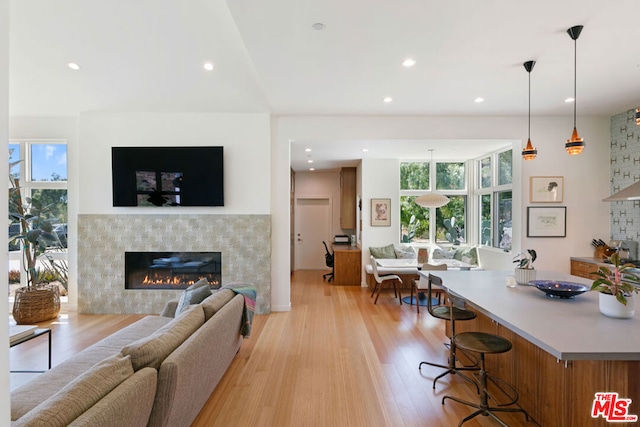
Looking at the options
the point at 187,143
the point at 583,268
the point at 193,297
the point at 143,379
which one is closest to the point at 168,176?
the point at 187,143

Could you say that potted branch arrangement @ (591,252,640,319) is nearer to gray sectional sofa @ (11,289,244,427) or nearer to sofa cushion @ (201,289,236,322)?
gray sectional sofa @ (11,289,244,427)

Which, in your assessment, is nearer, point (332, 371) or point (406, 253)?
point (332, 371)

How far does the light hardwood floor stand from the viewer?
239cm

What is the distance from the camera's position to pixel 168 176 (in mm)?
4781

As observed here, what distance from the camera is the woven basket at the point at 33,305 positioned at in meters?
4.44

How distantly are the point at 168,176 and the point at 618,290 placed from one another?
507cm

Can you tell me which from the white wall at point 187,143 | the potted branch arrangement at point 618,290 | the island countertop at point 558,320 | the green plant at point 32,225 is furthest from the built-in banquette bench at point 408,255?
the green plant at point 32,225

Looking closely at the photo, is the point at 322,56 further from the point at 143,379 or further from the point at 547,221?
the point at 547,221

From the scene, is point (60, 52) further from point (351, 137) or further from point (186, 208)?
point (351, 137)

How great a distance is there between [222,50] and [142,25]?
784mm

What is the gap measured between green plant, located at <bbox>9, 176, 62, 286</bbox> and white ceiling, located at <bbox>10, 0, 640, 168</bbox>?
4.49 ft

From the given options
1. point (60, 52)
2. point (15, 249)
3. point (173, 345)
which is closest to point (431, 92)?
point (173, 345)

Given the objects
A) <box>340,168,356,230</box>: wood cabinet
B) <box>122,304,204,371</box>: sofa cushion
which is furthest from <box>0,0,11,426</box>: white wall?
Answer: <box>340,168,356,230</box>: wood cabinet

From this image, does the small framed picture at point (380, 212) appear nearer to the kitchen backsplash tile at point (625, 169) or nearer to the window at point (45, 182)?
the kitchen backsplash tile at point (625, 169)
